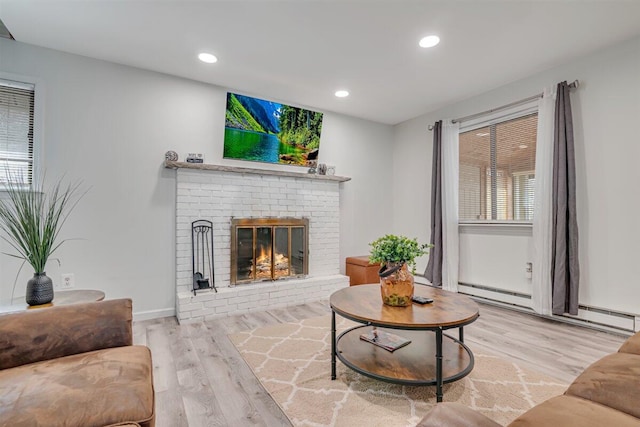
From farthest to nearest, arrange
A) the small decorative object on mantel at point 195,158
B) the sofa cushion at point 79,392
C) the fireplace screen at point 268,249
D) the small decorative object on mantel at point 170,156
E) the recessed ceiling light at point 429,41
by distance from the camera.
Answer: the fireplace screen at point 268,249, the small decorative object on mantel at point 195,158, the small decorative object on mantel at point 170,156, the recessed ceiling light at point 429,41, the sofa cushion at point 79,392

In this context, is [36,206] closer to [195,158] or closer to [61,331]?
[195,158]

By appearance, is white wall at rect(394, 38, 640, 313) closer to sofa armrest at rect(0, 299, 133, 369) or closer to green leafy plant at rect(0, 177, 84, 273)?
sofa armrest at rect(0, 299, 133, 369)

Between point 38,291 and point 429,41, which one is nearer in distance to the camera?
point 38,291

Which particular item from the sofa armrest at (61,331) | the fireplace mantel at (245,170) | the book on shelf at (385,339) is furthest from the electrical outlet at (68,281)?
the book on shelf at (385,339)

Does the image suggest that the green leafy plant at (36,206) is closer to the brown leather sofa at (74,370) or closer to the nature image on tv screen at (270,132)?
the brown leather sofa at (74,370)

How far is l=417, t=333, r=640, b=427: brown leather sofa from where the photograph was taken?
0.82 m

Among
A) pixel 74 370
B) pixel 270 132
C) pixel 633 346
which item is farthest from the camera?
pixel 270 132

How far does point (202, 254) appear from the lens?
10.8 ft

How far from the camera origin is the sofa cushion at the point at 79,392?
0.91 metres

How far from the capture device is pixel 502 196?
358 centimetres

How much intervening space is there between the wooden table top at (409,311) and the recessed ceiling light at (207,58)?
2.41 metres

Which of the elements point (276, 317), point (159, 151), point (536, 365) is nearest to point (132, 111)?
point (159, 151)

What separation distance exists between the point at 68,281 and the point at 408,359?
2.94 metres

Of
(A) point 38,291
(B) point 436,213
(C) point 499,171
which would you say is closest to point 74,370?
(A) point 38,291
